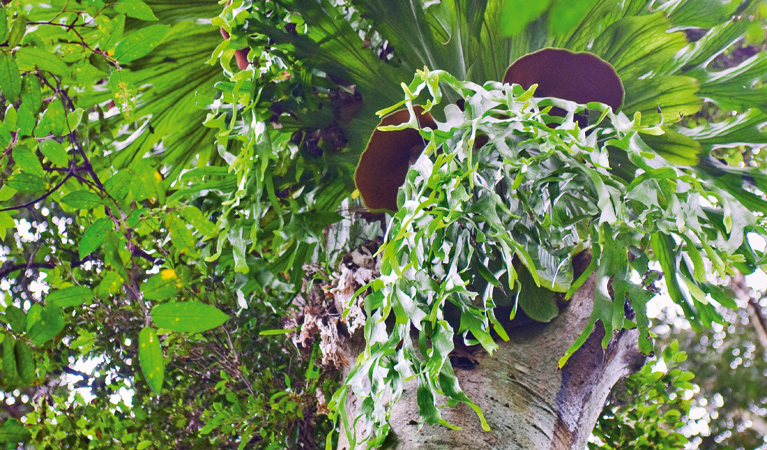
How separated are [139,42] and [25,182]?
27 cm

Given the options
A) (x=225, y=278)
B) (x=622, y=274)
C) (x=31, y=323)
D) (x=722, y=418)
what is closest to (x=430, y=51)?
(x=622, y=274)

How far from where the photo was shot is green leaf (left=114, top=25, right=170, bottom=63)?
2.36 feet

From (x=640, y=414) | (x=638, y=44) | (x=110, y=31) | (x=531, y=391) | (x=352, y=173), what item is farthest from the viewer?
(x=640, y=414)

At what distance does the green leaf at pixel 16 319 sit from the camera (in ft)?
2.26

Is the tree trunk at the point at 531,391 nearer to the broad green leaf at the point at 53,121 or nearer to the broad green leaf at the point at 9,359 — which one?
the broad green leaf at the point at 9,359

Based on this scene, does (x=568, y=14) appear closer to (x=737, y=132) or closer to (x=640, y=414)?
(x=737, y=132)

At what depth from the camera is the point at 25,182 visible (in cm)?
77

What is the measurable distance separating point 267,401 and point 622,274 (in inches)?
50.6

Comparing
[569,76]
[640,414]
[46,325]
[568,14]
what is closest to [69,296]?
[46,325]

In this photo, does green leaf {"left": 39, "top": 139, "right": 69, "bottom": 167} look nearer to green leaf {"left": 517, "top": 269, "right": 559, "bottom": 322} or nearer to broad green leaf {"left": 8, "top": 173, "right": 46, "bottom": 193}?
broad green leaf {"left": 8, "top": 173, "right": 46, "bottom": 193}

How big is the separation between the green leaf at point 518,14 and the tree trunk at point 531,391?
2.27ft

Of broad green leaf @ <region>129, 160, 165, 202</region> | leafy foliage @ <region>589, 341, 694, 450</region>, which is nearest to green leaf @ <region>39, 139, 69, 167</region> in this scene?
broad green leaf @ <region>129, 160, 165, 202</region>

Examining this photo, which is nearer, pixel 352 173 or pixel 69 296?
pixel 69 296

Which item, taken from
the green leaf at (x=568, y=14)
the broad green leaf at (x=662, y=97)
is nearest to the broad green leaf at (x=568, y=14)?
the green leaf at (x=568, y=14)
